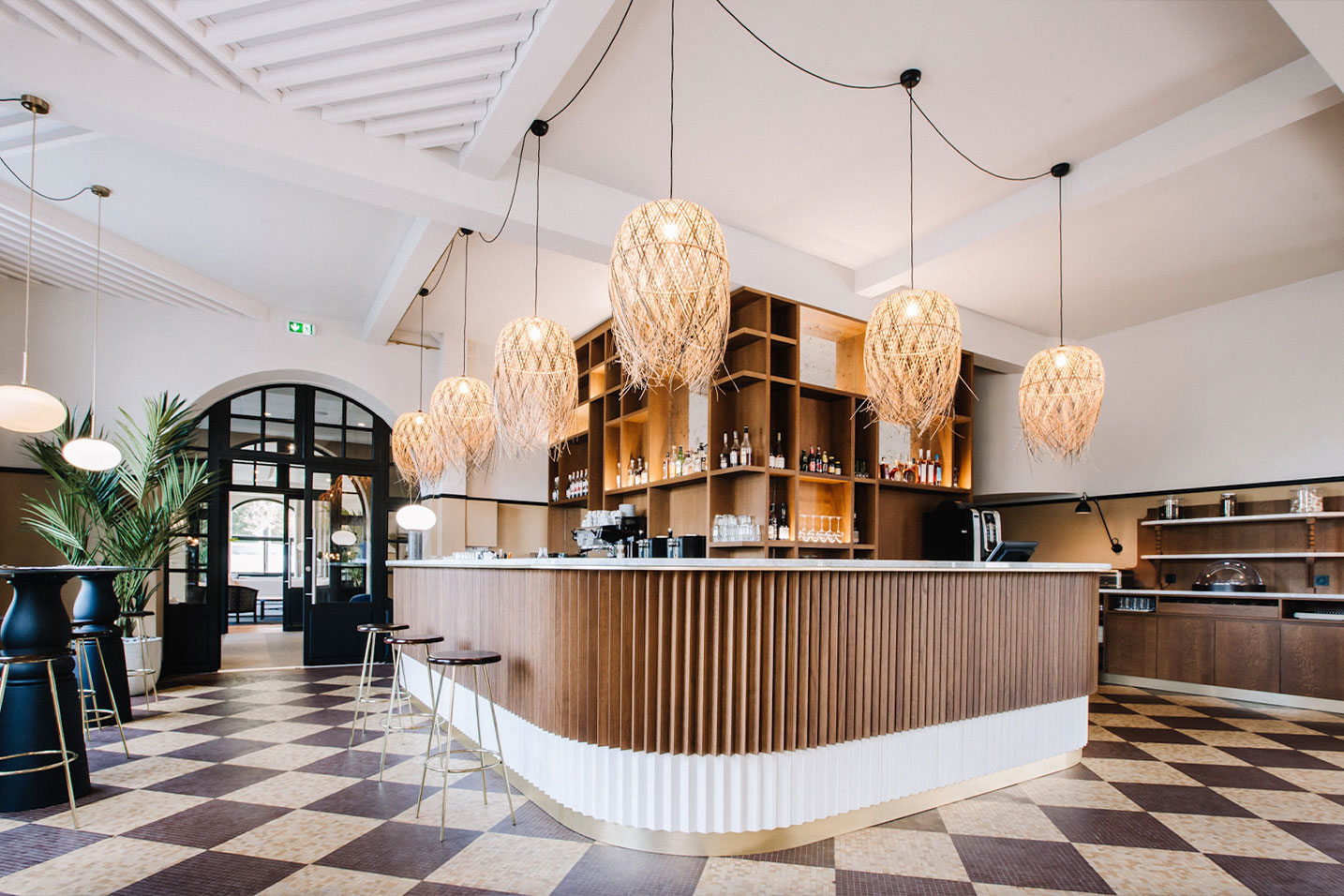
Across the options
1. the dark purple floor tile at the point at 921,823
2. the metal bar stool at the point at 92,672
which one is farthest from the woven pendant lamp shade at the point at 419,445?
the dark purple floor tile at the point at 921,823

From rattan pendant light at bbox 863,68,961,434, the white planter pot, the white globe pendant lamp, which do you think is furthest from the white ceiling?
the white planter pot

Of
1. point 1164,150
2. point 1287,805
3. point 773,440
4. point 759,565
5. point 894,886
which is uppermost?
point 1164,150

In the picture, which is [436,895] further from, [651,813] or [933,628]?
[933,628]

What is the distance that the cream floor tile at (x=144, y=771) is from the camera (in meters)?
4.00

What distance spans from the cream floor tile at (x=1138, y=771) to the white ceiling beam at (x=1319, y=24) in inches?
146

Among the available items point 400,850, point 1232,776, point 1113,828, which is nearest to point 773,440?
point 1113,828

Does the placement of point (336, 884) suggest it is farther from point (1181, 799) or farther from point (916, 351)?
point (1181, 799)

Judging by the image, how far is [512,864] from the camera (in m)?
2.99

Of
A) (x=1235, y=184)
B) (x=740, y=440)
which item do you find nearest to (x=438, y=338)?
(x=740, y=440)

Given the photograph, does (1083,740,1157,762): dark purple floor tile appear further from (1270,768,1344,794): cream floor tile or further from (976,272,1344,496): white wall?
(976,272,1344,496): white wall

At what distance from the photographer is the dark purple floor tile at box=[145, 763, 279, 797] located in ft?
12.7

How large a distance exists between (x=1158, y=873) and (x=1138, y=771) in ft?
5.33

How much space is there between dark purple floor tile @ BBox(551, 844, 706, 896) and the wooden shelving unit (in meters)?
2.93

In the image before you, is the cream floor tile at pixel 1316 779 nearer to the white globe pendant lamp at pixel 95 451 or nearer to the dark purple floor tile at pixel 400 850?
the dark purple floor tile at pixel 400 850
